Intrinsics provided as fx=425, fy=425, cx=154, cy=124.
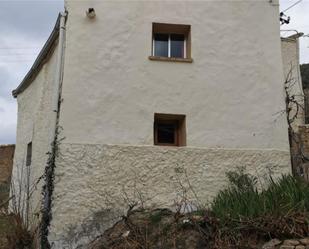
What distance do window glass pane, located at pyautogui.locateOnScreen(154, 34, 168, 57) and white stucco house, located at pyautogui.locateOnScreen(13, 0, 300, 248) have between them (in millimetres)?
26

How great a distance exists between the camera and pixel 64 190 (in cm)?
915

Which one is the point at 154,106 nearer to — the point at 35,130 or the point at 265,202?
the point at 265,202

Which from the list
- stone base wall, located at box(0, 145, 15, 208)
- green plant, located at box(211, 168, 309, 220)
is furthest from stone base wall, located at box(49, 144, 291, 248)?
stone base wall, located at box(0, 145, 15, 208)

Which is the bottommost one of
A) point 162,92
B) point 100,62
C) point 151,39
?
point 162,92

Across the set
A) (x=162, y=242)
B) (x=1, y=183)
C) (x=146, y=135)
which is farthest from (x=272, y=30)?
(x=1, y=183)

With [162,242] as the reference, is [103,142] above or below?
above

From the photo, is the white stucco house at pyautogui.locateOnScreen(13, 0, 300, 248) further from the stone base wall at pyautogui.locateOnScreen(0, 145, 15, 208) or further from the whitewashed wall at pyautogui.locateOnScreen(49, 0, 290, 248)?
the stone base wall at pyautogui.locateOnScreen(0, 145, 15, 208)

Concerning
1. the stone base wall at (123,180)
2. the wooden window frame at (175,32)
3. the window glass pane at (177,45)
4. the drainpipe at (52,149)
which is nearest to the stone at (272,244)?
the stone base wall at (123,180)

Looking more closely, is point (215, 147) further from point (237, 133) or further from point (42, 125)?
point (42, 125)

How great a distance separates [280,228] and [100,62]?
538 centimetres

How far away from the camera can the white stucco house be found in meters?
9.30

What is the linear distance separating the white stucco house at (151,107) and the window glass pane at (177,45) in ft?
0.08

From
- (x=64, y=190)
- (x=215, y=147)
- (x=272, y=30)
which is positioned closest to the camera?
(x=64, y=190)

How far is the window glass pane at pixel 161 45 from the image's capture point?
10.5m
